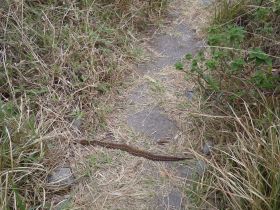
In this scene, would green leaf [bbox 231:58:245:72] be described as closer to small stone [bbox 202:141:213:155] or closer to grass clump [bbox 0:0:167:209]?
small stone [bbox 202:141:213:155]

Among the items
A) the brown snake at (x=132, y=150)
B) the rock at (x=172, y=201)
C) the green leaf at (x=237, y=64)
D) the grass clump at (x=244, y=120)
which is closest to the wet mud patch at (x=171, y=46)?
the grass clump at (x=244, y=120)

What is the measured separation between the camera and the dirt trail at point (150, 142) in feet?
7.91

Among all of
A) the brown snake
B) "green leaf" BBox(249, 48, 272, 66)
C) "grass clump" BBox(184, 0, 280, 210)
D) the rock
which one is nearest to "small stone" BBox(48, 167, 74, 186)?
the brown snake

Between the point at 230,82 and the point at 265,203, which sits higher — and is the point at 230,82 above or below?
above

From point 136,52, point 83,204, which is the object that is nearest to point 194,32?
point 136,52

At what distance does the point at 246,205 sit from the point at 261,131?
0.42 metres

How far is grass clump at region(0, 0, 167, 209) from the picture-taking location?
233cm

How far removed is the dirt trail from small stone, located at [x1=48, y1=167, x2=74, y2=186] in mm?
73

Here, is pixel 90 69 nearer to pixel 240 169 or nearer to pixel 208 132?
pixel 208 132

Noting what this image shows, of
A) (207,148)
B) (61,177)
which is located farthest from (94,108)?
(207,148)

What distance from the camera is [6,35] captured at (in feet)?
9.79

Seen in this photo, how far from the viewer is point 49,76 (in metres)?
2.93

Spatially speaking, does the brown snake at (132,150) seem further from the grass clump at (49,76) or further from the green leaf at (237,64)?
the green leaf at (237,64)

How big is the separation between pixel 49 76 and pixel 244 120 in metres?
1.37
